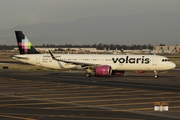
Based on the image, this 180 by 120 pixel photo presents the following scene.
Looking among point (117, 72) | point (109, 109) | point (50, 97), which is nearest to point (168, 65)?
point (117, 72)

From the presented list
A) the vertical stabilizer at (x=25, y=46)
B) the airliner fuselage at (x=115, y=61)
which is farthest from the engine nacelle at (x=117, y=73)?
the vertical stabilizer at (x=25, y=46)

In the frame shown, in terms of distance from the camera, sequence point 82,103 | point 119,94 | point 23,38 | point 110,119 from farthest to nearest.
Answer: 1. point 23,38
2. point 119,94
3. point 82,103
4. point 110,119

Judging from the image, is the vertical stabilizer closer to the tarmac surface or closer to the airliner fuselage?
the airliner fuselage

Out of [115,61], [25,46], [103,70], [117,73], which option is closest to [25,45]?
[25,46]

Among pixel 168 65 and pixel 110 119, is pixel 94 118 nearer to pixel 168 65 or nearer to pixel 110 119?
pixel 110 119

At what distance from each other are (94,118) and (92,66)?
35.9 metres

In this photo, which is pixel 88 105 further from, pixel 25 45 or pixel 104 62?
pixel 25 45

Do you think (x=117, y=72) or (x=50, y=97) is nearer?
(x=50, y=97)

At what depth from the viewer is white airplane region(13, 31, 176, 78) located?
183ft

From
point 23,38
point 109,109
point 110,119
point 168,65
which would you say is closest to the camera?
point 110,119

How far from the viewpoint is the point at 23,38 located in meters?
61.7

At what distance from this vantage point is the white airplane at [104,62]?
5578 cm

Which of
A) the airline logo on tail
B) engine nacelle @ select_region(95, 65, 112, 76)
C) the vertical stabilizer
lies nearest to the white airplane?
engine nacelle @ select_region(95, 65, 112, 76)

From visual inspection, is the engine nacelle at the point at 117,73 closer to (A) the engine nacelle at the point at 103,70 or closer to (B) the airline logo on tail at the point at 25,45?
(A) the engine nacelle at the point at 103,70
